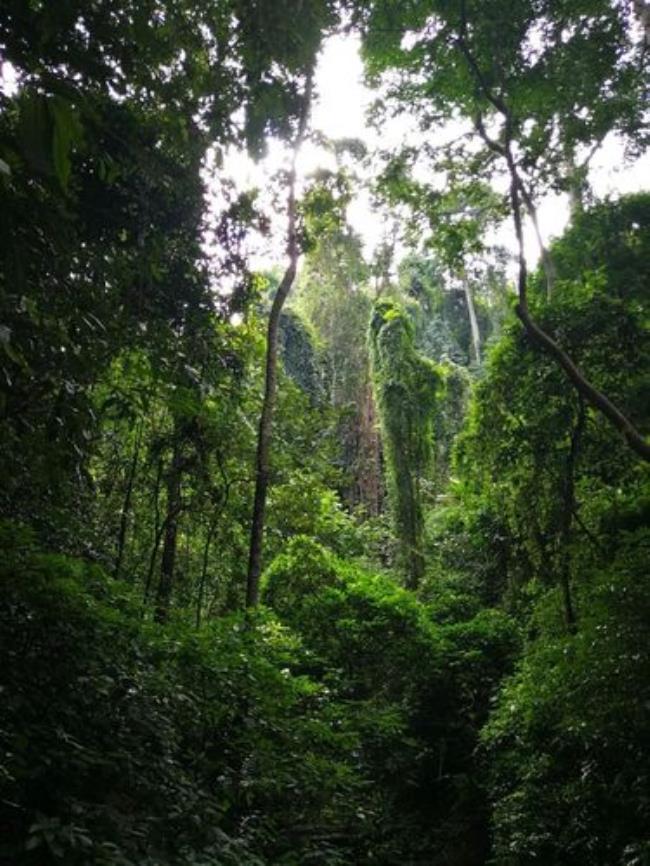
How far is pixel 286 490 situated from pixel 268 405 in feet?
6.02

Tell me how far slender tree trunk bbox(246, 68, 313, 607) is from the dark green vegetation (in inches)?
5.9

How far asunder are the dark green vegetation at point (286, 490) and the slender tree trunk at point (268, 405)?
0.15m

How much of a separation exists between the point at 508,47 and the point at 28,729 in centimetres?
800

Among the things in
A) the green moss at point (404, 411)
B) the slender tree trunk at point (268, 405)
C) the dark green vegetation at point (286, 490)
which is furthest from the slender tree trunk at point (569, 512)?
the green moss at point (404, 411)

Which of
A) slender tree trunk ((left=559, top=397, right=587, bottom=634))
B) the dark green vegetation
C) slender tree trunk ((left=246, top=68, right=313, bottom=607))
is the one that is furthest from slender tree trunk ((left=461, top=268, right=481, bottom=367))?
slender tree trunk ((left=559, top=397, right=587, bottom=634))

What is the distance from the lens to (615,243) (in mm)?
8703

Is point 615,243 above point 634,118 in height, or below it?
below

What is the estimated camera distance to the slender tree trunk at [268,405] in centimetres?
729

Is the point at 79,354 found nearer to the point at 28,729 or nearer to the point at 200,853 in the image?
the point at 28,729

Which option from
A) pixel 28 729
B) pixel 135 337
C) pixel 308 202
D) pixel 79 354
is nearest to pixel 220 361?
pixel 135 337

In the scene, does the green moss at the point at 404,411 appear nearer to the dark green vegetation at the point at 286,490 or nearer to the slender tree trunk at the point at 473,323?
the dark green vegetation at the point at 286,490

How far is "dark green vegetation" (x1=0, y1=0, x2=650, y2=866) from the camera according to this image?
2.84 metres

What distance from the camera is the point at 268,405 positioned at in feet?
25.4

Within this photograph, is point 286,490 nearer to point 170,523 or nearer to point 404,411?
point 170,523
